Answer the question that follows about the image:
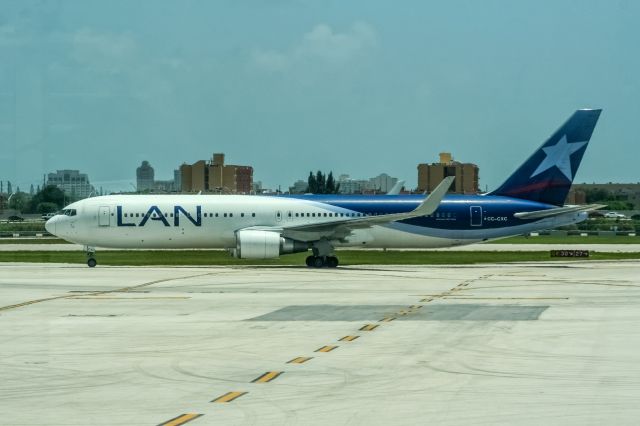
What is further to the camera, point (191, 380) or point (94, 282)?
point (94, 282)

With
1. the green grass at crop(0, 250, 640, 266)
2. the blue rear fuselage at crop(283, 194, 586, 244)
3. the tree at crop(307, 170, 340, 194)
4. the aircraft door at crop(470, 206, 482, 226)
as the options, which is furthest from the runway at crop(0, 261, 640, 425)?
the tree at crop(307, 170, 340, 194)

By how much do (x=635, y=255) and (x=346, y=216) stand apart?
837 inches

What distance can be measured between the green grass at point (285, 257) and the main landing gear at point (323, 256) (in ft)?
10.4

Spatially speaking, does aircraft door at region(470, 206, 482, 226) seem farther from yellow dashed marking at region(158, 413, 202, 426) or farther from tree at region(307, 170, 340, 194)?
tree at region(307, 170, 340, 194)

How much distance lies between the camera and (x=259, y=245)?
51.5 metres

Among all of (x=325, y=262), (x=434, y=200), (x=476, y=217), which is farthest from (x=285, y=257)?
(x=434, y=200)

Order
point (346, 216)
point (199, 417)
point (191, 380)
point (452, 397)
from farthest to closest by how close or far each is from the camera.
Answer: point (346, 216), point (191, 380), point (452, 397), point (199, 417)

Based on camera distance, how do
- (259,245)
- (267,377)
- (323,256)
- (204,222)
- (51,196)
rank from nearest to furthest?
(267,377) < (259,245) < (323,256) < (204,222) < (51,196)

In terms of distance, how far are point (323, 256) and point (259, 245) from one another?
12.9 feet

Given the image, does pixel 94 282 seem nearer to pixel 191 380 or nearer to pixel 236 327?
pixel 236 327

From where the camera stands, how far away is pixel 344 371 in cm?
1792

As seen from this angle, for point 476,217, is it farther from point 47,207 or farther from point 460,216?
point 47,207

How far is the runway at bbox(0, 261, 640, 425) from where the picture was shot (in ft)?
47.4

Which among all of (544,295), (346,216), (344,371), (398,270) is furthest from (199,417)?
(346,216)
